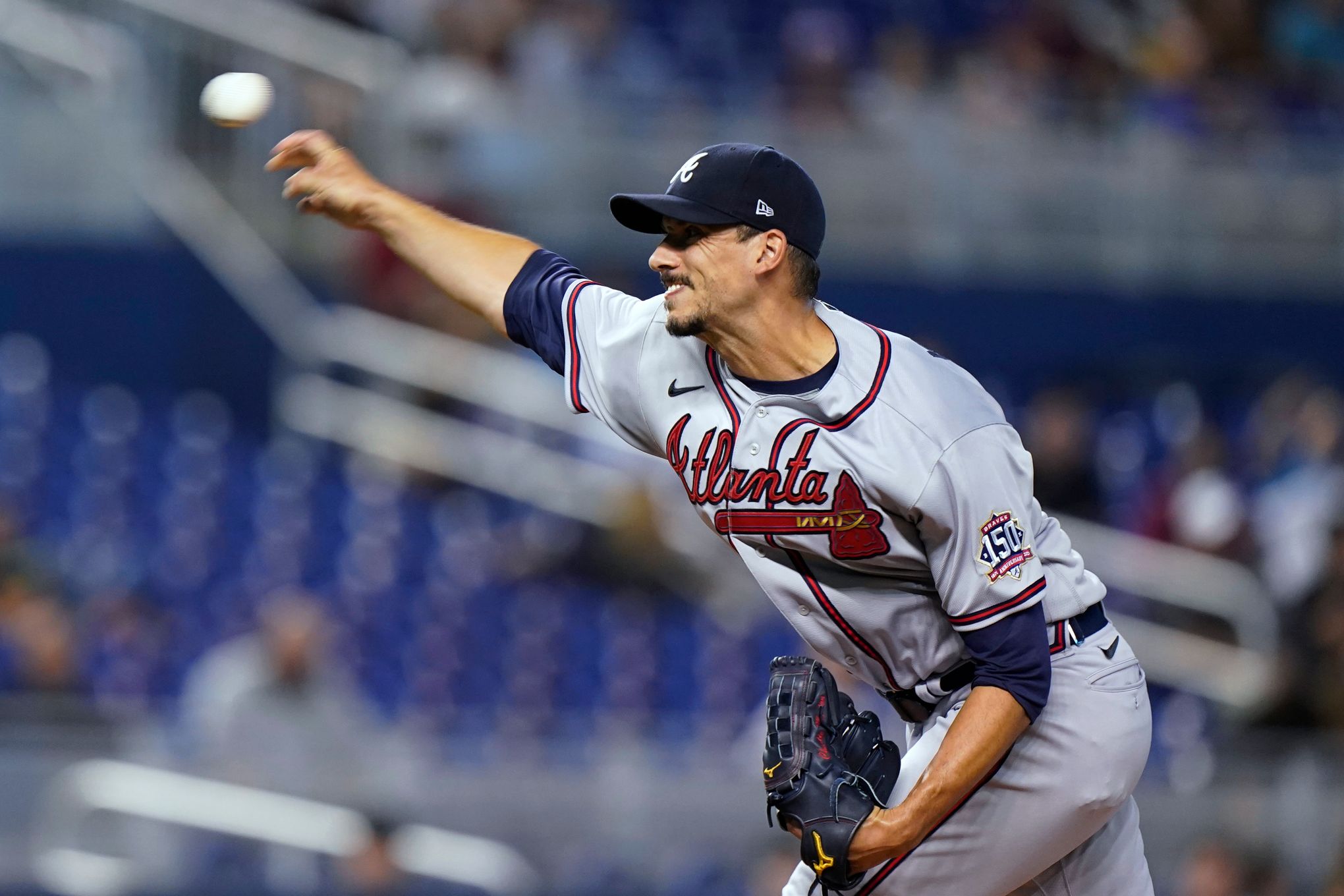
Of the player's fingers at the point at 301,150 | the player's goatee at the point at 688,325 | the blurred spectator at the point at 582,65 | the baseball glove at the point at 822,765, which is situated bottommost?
the baseball glove at the point at 822,765

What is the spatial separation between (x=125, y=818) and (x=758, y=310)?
14.2 feet

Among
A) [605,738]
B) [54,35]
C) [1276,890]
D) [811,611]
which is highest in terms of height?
[54,35]

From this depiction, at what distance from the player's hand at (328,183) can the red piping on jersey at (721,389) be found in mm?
798

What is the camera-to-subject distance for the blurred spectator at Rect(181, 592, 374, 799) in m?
7.04

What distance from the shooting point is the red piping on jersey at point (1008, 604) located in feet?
11.4

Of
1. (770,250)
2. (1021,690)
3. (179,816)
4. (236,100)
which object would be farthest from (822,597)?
(179,816)

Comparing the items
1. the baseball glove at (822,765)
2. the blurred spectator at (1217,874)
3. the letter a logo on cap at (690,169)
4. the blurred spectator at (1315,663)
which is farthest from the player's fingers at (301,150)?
the blurred spectator at (1315,663)

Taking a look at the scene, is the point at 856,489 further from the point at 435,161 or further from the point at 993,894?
the point at 435,161

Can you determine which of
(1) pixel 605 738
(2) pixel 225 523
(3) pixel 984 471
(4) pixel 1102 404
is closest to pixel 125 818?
(1) pixel 605 738

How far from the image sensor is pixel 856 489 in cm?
352

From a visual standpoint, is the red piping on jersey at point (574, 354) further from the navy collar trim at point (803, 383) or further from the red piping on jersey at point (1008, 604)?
the red piping on jersey at point (1008, 604)

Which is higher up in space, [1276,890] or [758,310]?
[758,310]

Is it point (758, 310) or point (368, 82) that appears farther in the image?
point (368, 82)

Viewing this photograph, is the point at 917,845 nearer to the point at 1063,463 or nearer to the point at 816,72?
the point at 1063,463
